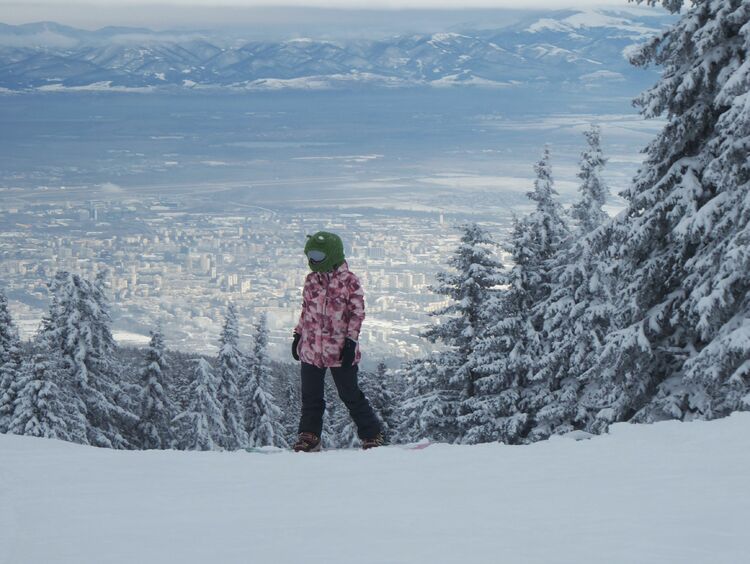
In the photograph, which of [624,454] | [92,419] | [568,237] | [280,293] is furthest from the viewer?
[280,293]

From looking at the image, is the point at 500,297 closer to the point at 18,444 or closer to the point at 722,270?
the point at 722,270

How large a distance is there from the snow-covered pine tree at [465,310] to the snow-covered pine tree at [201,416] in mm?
10466

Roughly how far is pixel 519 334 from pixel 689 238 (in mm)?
8803

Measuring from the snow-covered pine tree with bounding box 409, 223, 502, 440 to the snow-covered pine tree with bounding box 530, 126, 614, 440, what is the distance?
1.78 metres

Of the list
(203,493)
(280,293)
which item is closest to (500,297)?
(203,493)

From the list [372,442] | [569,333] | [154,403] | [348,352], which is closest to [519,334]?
[569,333]

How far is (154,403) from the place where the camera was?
28.5m

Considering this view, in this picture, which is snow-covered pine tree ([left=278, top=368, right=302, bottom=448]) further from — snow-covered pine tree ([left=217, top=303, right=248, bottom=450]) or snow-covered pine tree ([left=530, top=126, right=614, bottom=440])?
snow-covered pine tree ([left=530, top=126, right=614, bottom=440])

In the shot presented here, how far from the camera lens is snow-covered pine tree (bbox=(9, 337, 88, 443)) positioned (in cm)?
1969

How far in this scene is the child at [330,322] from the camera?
8149 millimetres

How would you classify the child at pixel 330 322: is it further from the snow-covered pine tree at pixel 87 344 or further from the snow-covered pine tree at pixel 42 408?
the snow-covered pine tree at pixel 87 344

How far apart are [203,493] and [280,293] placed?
168m

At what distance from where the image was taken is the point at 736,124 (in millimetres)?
10078

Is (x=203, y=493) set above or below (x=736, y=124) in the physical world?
below
